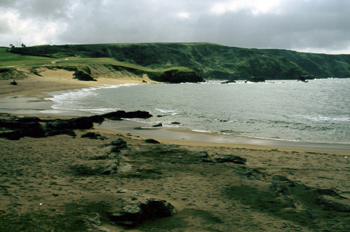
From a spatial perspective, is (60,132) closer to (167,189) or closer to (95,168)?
(95,168)

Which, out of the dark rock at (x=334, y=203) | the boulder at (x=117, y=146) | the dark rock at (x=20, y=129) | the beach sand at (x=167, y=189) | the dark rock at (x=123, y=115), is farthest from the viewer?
the dark rock at (x=123, y=115)

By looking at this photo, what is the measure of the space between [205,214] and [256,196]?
1.70m

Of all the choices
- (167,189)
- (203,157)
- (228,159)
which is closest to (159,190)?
(167,189)

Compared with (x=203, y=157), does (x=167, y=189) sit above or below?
below

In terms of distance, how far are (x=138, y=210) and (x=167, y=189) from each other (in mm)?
1663

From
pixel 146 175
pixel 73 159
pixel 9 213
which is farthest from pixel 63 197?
pixel 73 159

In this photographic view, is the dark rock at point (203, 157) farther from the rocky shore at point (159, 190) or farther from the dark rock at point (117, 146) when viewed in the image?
the dark rock at point (117, 146)

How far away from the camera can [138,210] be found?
18.9 feet

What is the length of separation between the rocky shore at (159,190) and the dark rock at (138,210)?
0.7 inches

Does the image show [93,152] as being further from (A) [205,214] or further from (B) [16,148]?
(A) [205,214]

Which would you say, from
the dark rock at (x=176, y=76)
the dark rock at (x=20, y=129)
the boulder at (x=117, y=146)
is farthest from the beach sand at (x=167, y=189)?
the dark rock at (x=176, y=76)

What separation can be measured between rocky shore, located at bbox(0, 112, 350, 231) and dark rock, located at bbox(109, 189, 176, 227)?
19 millimetres

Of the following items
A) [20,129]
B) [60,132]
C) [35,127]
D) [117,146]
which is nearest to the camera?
[117,146]

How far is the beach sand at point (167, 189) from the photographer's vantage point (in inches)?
218
